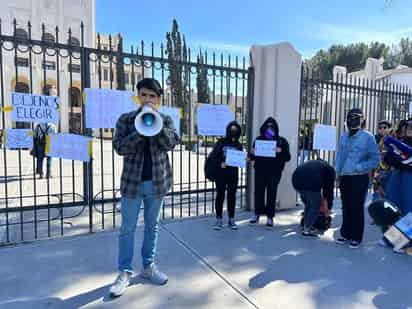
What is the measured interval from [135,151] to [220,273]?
1.58 m

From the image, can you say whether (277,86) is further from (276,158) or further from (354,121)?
(354,121)

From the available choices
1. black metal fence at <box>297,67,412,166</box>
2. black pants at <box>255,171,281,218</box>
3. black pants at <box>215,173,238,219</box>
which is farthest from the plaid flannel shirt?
black metal fence at <box>297,67,412,166</box>

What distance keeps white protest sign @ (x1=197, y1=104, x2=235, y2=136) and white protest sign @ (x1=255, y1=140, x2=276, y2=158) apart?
649 millimetres

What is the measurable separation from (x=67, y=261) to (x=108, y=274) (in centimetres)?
62

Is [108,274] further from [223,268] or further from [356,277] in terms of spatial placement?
[356,277]

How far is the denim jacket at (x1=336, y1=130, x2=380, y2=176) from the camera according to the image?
376 centimetres

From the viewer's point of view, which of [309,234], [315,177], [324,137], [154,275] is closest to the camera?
[154,275]

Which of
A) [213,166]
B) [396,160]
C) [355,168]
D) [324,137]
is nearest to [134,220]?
[213,166]

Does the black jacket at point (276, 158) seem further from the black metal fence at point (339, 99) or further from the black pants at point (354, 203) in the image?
the black metal fence at point (339, 99)

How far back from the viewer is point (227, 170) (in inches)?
174

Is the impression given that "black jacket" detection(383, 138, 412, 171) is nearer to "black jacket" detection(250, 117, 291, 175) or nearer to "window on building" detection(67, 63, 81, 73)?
"black jacket" detection(250, 117, 291, 175)

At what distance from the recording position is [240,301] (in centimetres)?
268

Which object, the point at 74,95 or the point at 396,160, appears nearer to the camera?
the point at 396,160

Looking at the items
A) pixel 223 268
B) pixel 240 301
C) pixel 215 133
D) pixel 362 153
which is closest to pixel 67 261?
pixel 223 268
